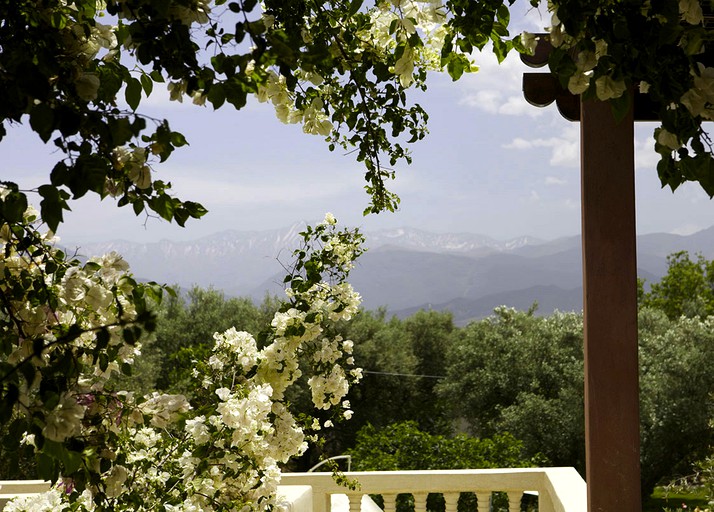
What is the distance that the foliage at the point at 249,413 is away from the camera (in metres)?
1.71

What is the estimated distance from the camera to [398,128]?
4.77ft

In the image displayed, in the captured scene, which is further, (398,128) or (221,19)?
(398,128)

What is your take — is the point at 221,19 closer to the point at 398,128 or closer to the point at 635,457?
the point at 398,128

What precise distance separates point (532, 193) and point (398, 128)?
43.7 m

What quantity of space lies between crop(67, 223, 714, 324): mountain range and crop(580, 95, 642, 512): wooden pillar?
2991 centimetres

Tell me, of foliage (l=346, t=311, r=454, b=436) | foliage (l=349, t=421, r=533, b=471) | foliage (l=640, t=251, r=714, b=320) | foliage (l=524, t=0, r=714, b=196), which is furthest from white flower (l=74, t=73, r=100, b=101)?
foliage (l=640, t=251, r=714, b=320)

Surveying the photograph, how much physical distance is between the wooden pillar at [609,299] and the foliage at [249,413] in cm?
59

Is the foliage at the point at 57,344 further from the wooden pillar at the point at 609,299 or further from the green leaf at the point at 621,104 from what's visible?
the wooden pillar at the point at 609,299

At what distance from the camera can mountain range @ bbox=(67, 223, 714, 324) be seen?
120 feet

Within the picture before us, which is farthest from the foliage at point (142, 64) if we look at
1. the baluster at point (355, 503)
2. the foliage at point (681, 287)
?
the foliage at point (681, 287)

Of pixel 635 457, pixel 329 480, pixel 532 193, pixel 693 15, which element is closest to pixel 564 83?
pixel 693 15

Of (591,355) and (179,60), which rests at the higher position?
(179,60)

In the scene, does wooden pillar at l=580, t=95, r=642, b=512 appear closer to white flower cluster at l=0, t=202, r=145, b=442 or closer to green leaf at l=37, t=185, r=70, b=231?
white flower cluster at l=0, t=202, r=145, b=442

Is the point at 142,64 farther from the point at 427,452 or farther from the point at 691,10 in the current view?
the point at 427,452
